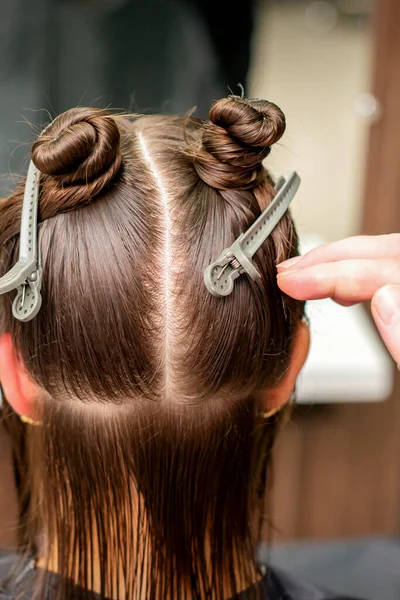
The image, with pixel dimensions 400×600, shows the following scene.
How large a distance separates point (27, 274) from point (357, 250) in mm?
416

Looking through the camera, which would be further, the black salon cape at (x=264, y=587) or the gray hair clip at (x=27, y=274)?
the black salon cape at (x=264, y=587)

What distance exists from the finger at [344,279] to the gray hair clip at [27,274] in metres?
0.32

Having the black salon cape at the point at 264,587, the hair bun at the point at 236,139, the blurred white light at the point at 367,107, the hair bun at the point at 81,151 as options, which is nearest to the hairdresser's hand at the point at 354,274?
the hair bun at the point at 236,139

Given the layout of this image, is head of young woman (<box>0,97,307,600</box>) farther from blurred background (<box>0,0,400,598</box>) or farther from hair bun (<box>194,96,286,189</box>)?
blurred background (<box>0,0,400,598</box>)

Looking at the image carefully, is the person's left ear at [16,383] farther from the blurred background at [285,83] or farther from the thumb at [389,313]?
the blurred background at [285,83]

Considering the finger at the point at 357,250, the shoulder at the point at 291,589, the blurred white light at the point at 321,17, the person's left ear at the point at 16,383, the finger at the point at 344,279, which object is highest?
the blurred white light at the point at 321,17

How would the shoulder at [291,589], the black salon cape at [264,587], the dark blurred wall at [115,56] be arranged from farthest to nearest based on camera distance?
the dark blurred wall at [115,56], the shoulder at [291,589], the black salon cape at [264,587]

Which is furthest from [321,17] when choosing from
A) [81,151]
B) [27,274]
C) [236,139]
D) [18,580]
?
[18,580]

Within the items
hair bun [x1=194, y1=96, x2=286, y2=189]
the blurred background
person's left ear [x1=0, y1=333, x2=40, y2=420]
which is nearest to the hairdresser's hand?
hair bun [x1=194, y1=96, x2=286, y2=189]

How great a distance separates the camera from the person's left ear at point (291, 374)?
958 mm

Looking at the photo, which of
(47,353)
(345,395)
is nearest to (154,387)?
(47,353)

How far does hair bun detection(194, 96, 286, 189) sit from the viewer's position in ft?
2.61

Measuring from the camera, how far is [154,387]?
847mm

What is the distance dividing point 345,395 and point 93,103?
1.23 m
